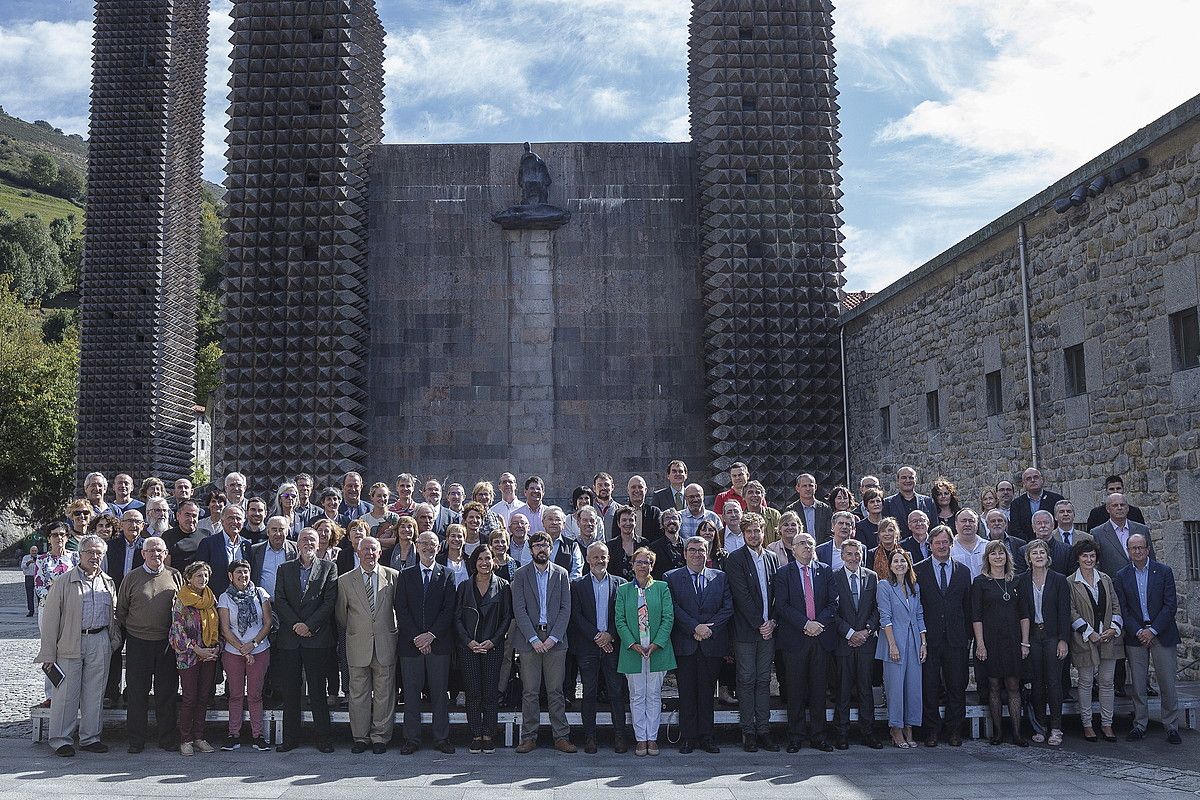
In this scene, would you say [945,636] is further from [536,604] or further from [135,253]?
[135,253]

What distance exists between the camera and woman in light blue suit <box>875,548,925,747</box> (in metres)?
8.13

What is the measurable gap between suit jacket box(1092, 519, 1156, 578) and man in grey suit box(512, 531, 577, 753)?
4.41 m

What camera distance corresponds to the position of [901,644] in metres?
8.20

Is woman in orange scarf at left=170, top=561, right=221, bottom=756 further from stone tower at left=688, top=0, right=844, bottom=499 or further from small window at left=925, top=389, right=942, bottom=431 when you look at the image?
small window at left=925, top=389, right=942, bottom=431

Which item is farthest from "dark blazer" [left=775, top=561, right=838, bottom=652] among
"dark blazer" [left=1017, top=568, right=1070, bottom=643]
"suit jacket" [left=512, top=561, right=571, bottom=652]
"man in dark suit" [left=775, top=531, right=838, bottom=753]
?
"suit jacket" [left=512, top=561, right=571, bottom=652]

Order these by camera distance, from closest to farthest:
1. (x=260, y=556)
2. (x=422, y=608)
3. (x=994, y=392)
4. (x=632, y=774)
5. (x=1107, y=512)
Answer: (x=632, y=774) < (x=422, y=608) < (x=260, y=556) < (x=1107, y=512) < (x=994, y=392)

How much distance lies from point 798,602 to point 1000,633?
60.8 inches

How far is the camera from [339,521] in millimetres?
9922

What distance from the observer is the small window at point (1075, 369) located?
38.5ft

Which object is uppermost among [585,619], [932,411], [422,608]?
[932,411]

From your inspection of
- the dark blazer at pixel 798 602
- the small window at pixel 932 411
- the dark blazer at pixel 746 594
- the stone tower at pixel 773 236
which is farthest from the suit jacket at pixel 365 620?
the small window at pixel 932 411

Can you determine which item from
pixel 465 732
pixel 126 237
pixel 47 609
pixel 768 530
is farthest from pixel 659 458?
pixel 126 237

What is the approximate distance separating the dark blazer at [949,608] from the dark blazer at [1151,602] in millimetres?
1175

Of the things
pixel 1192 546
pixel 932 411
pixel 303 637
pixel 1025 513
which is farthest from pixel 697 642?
pixel 932 411
